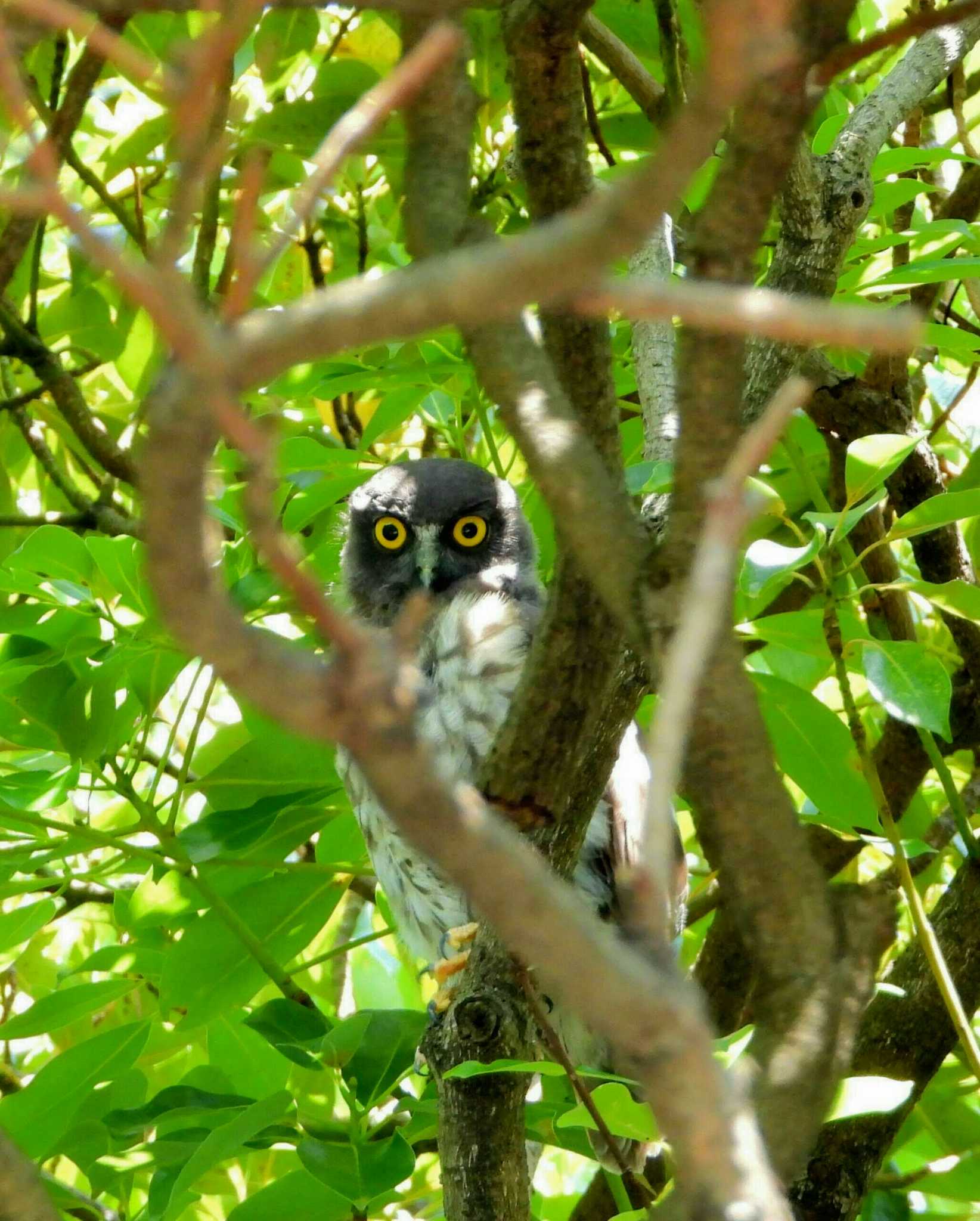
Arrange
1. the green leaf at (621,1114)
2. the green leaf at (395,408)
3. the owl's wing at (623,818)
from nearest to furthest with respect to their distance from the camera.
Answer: the green leaf at (621,1114) < the green leaf at (395,408) < the owl's wing at (623,818)

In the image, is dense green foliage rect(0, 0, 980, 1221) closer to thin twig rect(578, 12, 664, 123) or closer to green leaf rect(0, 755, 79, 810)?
green leaf rect(0, 755, 79, 810)

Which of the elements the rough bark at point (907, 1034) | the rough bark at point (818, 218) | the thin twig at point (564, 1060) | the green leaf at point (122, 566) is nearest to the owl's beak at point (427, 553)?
the green leaf at point (122, 566)

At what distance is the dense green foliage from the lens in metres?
2.50

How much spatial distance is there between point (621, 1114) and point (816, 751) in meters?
1.05

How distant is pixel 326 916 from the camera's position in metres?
3.25

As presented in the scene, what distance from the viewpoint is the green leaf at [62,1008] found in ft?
9.12

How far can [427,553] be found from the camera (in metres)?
4.43

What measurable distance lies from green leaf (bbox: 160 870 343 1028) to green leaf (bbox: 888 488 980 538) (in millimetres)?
1483

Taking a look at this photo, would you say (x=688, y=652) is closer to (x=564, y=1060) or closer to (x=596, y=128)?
(x=564, y=1060)

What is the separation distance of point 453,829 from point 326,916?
249cm

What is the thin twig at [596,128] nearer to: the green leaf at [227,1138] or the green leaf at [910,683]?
the green leaf at [910,683]

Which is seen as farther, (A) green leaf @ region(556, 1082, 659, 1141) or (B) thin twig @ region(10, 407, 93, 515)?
(B) thin twig @ region(10, 407, 93, 515)

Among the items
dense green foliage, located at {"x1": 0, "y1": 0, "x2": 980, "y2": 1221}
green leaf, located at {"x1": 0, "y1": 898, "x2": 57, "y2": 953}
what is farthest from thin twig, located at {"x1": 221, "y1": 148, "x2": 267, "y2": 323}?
green leaf, located at {"x1": 0, "y1": 898, "x2": 57, "y2": 953}

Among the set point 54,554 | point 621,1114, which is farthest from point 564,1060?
point 54,554
